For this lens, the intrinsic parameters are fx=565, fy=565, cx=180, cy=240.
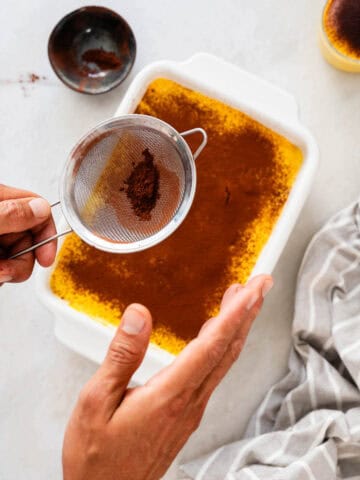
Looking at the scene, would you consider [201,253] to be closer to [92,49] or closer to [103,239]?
[103,239]

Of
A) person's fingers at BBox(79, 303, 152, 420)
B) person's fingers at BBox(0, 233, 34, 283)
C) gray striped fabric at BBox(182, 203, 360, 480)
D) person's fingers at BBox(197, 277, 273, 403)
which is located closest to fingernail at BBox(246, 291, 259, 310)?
person's fingers at BBox(197, 277, 273, 403)

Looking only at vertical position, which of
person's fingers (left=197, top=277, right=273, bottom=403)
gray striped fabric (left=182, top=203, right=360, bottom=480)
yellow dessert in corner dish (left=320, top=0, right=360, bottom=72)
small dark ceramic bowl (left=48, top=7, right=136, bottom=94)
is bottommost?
gray striped fabric (left=182, top=203, right=360, bottom=480)

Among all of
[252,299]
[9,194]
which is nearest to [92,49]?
[9,194]

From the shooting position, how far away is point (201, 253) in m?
1.15

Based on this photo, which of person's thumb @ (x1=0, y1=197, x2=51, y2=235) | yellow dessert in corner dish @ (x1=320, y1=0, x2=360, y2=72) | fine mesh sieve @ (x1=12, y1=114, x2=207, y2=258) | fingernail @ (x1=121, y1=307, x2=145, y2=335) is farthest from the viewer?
yellow dessert in corner dish @ (x1=320, y1=0, x2=360, y2=72)

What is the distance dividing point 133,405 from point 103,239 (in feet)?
1.11

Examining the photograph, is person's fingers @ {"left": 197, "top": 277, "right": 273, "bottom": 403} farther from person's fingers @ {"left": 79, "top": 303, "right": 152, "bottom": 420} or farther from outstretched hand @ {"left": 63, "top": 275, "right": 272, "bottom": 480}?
person's fingers @ {"left": 79, "top": 303, "right": 152, "bottom": 420}

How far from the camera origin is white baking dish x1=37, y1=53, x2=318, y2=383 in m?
1.14

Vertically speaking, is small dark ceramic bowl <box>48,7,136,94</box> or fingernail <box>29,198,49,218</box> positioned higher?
small dark ceramic bowl <box>48,7,136,94</box>

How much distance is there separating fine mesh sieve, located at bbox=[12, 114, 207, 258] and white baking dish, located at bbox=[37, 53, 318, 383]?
0.11 meters

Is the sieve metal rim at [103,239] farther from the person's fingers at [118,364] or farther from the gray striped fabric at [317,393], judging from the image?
the gray striped fabric at [317,393]

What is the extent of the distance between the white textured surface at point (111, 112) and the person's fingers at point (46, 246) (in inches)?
8.7

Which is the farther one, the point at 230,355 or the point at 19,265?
the point at 19,265

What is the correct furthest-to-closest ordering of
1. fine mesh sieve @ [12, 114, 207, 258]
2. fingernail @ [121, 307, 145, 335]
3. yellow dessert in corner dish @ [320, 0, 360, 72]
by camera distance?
1. yellow dessert in corner dish @ [320, 0, 360, 72]
2. fine mesh sieve @ [12, 114, 207, 258]
3. fingernail @ [121, 307, 145, 335]
